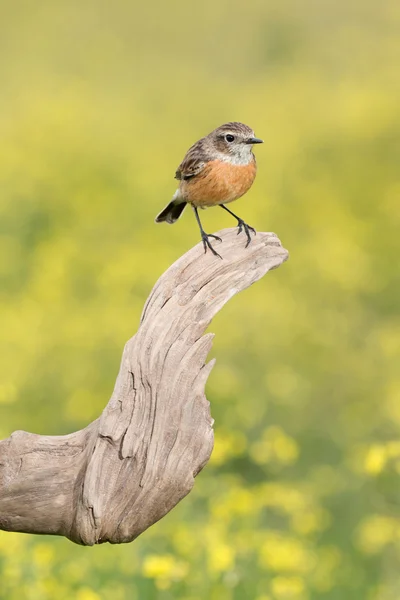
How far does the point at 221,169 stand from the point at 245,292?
249 inches

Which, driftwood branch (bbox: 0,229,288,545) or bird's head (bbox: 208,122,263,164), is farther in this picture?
bird's head (bbox: 208,122,263,164)

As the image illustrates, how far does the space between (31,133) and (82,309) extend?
478 cm

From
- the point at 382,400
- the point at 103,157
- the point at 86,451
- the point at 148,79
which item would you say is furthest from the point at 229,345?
the point at 148,79

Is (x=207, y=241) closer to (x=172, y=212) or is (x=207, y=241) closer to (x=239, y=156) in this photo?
(x=239, y=156)

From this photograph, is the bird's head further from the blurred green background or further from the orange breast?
the blurred green background

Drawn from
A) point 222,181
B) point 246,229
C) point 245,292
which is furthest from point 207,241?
point 245,292

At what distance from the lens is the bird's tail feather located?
5648mm

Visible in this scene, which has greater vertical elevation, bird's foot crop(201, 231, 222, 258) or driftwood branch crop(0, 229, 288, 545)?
bird's foot crop(201, 231, 222, 258)

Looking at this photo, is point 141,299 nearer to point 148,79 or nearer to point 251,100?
point 251,100

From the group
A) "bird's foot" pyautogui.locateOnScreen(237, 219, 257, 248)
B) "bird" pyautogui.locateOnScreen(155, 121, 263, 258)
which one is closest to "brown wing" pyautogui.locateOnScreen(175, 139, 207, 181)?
"bird" pyautogui.locateOnScreen(155, 121, 263, 258)

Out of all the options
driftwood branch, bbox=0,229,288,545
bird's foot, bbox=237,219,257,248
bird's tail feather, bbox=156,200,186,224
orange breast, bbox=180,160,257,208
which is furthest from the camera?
bird's tail feather, bbox=156,200,186,224

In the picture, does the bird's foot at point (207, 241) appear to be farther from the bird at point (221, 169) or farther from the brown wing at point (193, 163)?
the brown wing at point (193, 163)

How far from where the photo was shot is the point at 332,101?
16172 millimetres

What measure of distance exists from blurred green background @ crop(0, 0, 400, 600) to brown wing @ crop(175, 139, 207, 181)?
1.71m
